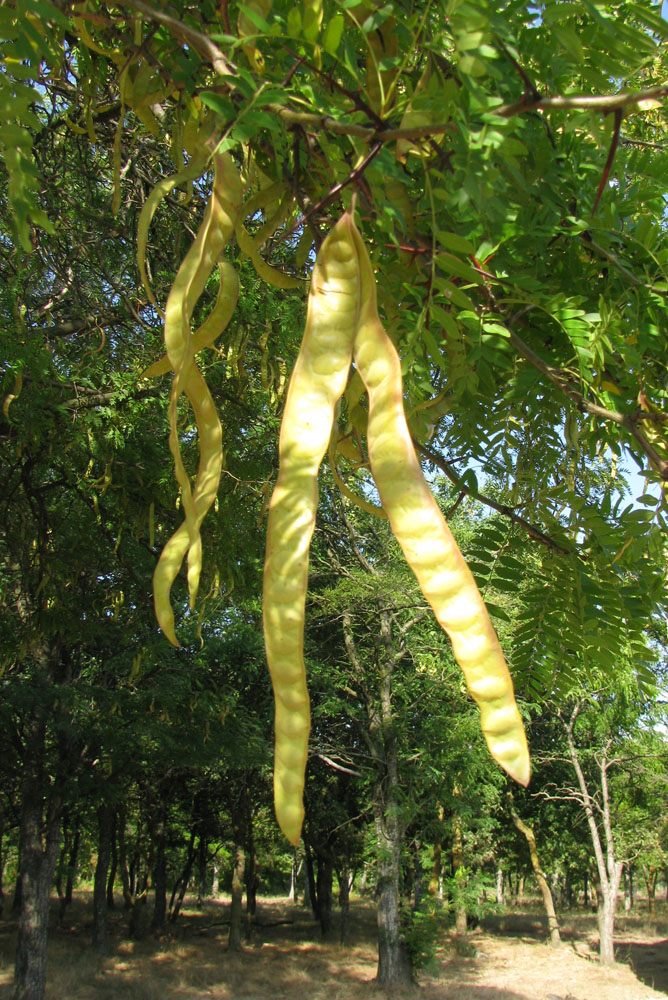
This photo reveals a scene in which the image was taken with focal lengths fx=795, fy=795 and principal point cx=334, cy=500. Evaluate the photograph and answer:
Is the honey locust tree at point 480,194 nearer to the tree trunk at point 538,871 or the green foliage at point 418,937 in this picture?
the green foliage at point 418,937

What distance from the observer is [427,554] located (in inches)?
25.0

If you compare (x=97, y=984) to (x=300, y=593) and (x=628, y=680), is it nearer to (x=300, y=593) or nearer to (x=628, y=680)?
(x=628, y=680)

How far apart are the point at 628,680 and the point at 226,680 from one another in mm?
10849

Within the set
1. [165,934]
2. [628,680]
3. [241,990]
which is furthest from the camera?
[165,934]

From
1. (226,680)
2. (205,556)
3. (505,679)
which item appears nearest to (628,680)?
(205,556)

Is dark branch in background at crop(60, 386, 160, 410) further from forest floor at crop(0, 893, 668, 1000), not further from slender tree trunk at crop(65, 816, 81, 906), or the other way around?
slender tree trunk at crop(65, 816, 81, 906)

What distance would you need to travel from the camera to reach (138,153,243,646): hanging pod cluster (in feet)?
2.55

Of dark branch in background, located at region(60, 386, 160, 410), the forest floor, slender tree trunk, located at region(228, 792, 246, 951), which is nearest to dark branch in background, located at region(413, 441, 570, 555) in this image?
dark branch in background, located at region(60, 386, 160, 410)

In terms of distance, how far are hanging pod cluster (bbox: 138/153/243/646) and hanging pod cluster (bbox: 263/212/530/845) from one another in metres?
0.13

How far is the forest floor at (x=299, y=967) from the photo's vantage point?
47.0 ft

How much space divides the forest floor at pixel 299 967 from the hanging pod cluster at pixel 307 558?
1249cm

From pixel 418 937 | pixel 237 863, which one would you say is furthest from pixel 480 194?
pixel 237 863

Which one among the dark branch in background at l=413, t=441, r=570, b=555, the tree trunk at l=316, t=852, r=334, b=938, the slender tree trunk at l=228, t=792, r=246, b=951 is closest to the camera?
the dark branch in background at l=413, t=441, r=570, b=555

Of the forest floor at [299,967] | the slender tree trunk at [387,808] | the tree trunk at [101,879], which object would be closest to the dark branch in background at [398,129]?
the forest floor at [299,967]
